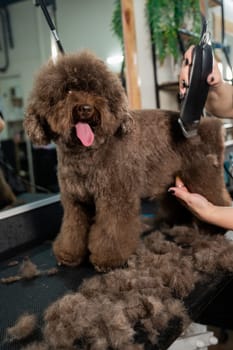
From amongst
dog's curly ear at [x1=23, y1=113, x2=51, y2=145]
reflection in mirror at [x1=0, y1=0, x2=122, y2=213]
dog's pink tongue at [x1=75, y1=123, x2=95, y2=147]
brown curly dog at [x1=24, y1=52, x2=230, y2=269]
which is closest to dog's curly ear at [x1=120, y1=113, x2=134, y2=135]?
brown curly dog at [x1=24, y1=52, x2=230, y2=269]

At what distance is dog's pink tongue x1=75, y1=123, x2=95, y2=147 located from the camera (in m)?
0.98

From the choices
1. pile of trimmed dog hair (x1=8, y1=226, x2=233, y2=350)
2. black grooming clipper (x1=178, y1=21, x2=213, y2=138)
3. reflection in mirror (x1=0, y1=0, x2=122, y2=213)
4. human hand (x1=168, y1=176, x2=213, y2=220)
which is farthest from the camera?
reflection in mirror (x1=0, y1=0, x2=122, y2=213)

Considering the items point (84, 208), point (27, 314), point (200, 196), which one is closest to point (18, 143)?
point (84, 208)

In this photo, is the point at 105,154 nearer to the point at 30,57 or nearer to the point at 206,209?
the point at 206,209

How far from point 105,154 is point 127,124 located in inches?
4.5

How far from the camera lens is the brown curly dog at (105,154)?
0.98 m

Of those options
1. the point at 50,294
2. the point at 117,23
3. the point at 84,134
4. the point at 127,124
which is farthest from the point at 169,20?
the point at 50,294

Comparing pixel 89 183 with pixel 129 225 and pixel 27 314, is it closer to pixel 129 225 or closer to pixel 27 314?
pixel 129 225

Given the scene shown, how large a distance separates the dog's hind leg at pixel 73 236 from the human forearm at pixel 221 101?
0.73m

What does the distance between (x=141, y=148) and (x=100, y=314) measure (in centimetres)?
55

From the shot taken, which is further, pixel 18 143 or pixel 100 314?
pixel 18 143

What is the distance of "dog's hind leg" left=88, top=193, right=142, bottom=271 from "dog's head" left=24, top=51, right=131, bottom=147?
202mm

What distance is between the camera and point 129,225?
1095 mm

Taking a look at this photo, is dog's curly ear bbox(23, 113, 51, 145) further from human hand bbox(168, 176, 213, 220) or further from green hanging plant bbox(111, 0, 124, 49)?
green hanging plant bbox(111, 0, 124, 49)
